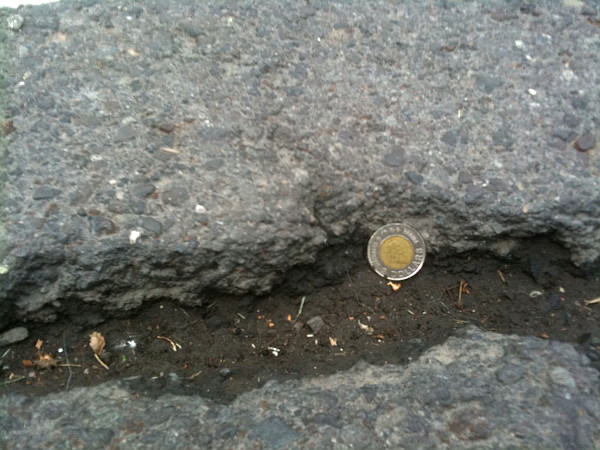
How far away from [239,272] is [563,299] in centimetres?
111

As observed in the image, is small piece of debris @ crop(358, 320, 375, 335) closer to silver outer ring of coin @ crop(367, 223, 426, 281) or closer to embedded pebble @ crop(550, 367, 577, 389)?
silver outer ring of coin @ crop(367, 223, 426, 281)

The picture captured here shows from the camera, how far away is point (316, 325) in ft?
7.11

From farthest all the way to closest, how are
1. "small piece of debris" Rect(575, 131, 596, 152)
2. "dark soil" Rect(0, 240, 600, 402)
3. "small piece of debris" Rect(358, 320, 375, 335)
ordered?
"small piece of debris" Rect(575, 131, 596, 152) → "small piece of debris" Rect(358, 320, 375, 335) → "dark soil" Rect(0, 240, 600, 402)

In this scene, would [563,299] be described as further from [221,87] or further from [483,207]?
[221,87]

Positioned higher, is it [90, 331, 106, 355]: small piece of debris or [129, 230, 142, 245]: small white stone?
[129, 230, 142, 245]: small white stone

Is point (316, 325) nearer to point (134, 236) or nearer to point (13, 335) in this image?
point (134, 236)

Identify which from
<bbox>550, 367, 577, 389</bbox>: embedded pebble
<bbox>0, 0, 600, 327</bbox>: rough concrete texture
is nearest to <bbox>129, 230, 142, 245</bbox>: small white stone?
<bbox>0, 0, 600, 327</bbox>: rough concrete texture

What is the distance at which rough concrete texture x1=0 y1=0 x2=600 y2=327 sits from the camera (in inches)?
81.0

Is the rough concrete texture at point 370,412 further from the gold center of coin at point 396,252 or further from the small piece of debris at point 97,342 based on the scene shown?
the gold center of coin at point 396,252

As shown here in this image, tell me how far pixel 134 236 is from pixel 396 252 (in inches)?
35.1

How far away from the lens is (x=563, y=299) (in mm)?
2182

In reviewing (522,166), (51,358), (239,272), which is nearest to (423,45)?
(522,166)

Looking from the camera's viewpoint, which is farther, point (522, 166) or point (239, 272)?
point (522, 166)

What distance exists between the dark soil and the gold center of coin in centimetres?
7
